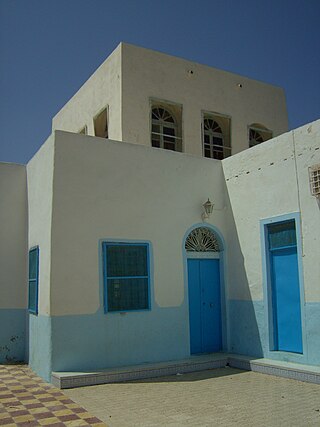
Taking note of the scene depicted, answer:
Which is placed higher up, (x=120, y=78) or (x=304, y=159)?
(x=120, y=78)

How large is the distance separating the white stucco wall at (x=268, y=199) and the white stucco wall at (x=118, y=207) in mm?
532

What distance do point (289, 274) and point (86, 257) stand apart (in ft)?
11.4

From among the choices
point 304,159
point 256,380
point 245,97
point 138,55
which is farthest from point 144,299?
point 245,97

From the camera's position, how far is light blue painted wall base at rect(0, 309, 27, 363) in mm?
8852

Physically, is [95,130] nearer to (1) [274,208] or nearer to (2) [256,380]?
(1) [274,208]

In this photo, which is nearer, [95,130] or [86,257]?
[86,257]

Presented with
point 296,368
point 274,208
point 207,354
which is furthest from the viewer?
point 207,354

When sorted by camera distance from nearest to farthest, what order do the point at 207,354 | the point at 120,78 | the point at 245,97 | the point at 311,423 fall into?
the point at 311,423
the point at 207,354
the point at 120,78
the point at 245,97

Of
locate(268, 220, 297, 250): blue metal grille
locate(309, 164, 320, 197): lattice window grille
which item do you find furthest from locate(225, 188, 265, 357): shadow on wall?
locate(309, 164, 320, 197): lattice window grille

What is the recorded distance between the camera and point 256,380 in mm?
6836

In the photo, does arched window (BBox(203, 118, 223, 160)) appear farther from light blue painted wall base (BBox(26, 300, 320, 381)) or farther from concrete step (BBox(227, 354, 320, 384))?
concrete step (BBox(227, 354, 320, 384))

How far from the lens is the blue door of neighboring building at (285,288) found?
7.37 meters

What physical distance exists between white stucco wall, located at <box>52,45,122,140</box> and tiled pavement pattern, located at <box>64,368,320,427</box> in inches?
216

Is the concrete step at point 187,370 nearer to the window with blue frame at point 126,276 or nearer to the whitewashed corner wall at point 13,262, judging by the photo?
the window with blue frame at point 126,276
